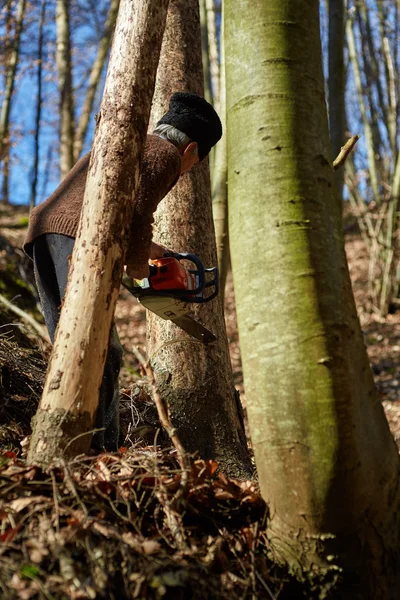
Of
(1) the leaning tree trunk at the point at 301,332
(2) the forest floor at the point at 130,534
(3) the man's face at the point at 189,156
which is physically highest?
(3) the man's face at the point at 189,156

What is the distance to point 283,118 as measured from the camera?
7.59ft

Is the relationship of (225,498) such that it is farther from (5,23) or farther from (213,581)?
(5,23)

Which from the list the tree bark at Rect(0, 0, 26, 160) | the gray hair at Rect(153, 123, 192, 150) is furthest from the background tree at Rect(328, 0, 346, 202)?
the tree bark at Rect(0, 0, 26, 160)

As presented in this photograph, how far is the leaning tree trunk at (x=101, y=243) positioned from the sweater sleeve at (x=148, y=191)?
0.30 meters

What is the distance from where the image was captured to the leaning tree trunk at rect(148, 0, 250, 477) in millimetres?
3531

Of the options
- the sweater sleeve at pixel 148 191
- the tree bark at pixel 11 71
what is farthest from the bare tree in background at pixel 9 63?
the sweater sleeve at pixel 148 191

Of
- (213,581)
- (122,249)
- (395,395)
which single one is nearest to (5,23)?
(395,395)

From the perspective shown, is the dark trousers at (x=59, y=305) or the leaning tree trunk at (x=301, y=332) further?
the dark trousers at (x=59, y=305)

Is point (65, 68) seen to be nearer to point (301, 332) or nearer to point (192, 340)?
point (192, 340)

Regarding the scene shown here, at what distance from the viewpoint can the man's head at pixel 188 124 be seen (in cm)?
328

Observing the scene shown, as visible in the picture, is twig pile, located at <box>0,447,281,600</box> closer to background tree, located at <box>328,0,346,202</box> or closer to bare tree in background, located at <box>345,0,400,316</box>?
background tree, located at <box>328,0,346,202</box>

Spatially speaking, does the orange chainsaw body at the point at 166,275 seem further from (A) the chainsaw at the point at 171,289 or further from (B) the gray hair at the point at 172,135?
(B) the gray hair at the point at 172,135

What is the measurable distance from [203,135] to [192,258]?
0.74 meters

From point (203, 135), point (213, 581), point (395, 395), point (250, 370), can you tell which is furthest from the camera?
point (395, 395)
